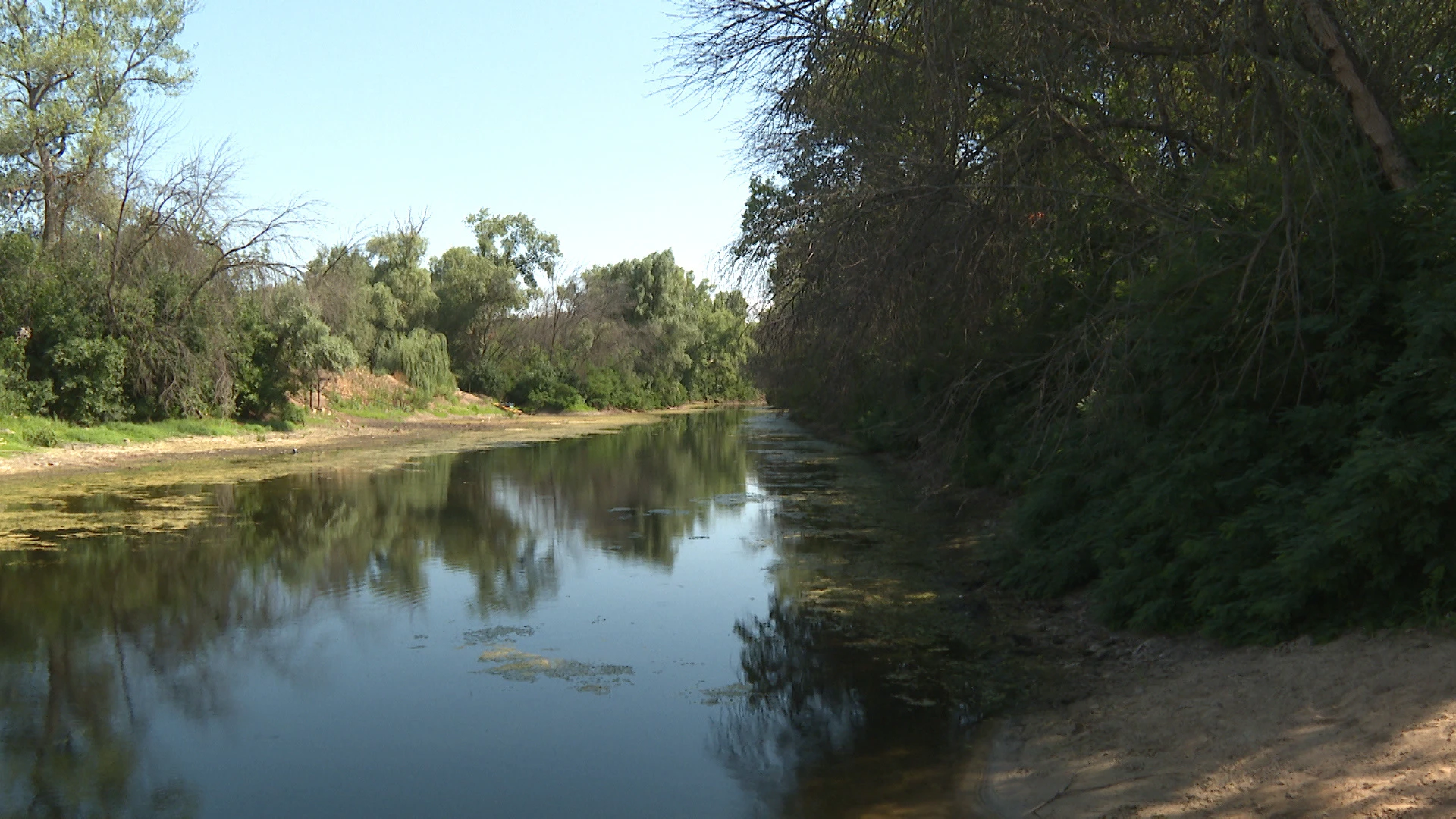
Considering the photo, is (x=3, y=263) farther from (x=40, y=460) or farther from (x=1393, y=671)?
(x=1393, y=671)

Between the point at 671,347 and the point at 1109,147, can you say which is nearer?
the point at 1109,147

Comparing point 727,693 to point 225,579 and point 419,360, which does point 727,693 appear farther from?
point 419,360

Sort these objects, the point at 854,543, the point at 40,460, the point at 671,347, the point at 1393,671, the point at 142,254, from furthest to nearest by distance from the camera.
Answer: the point at 671,347, the point at 142,254, the point at 40,460, the point at 854,543, the point at 1393,671

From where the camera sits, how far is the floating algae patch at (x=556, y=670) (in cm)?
854

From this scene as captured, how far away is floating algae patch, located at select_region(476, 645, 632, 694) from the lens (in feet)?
28.0

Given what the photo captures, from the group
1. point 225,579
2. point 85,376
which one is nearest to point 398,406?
point 85,376

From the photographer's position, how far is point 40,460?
77.8ft

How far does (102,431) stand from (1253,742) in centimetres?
2991

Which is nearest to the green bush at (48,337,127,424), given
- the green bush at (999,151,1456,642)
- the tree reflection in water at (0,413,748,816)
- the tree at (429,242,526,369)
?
the tree reflection in water at (0,413,748,816)

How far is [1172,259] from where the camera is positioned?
8.48m

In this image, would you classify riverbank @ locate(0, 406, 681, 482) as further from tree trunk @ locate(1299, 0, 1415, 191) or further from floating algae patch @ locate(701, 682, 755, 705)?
tree trunk @ locate(1299, 0, 1415, 191)

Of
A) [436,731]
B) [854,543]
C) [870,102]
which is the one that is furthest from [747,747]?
[854,543]

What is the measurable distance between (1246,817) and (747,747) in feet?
10.4

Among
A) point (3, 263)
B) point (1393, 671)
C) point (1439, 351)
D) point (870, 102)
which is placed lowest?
point (1393, 671)
